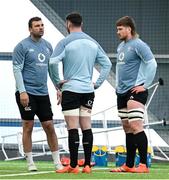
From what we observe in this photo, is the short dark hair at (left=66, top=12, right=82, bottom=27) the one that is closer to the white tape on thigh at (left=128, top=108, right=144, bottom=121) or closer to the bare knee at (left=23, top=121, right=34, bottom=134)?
the white tape on thigh at (left=128, top=108, right=144, bottom=121)

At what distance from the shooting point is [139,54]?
8.85 m

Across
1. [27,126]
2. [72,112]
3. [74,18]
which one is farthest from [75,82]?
[27,126]

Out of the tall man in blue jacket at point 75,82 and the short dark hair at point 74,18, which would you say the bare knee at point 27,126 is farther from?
the short dark hair at point 74,18

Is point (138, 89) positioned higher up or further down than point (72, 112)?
higher up

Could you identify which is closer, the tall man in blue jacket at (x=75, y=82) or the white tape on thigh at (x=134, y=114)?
the tall man in blue jacket at (x=75, y=82)

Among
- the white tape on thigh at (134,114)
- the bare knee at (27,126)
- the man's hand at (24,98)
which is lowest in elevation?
the bare knee at (27,126)

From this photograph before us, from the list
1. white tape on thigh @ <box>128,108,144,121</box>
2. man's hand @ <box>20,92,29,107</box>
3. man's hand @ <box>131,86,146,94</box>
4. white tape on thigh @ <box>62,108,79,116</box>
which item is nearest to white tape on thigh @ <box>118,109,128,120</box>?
white tape on thigh @ <box>128,108,144,121</box>

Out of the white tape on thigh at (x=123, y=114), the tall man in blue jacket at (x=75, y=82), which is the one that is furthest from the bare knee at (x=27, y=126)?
the white tape on thigh at (x=123, y=114)

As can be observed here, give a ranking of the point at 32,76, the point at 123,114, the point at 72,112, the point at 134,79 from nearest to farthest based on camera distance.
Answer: the point at 72,112, the point at 134,79, the point at 123,114, the point at 32,76

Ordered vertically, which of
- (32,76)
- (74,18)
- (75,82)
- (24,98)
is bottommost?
(24,98)

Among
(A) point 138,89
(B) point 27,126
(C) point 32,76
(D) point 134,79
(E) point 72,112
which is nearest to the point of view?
(E) point 72,112

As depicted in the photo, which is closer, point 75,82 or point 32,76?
point 75,82

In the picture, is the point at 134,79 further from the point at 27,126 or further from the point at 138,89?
the point at 27,126

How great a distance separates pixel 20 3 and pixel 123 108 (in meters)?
5.41
